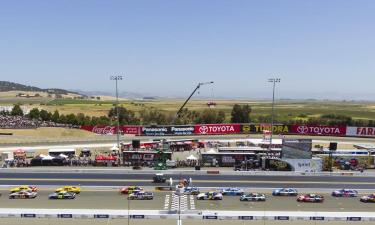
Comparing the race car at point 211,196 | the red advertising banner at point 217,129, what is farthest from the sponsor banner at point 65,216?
the red advertising banner at point 217,129

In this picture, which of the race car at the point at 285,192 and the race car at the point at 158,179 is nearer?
the race car at the point at 285,192

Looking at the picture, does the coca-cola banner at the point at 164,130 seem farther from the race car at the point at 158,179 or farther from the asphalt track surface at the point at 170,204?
the asphalt track surface at the point at 170,204

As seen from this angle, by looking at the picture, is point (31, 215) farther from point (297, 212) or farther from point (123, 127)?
point (123, 127)

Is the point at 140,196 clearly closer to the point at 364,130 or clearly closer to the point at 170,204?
the point at 170,204

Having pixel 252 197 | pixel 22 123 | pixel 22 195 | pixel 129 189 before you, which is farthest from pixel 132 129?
pixel 252 197

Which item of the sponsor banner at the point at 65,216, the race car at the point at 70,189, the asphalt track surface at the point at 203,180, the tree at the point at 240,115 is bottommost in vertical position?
the sponsor banner at the point at 65,216

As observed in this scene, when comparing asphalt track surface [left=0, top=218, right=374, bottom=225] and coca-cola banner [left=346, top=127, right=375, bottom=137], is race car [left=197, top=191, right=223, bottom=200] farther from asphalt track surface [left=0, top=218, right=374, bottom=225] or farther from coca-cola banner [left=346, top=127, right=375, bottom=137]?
coca-cola banner [left=346, top=127, right=375, bottom=137]

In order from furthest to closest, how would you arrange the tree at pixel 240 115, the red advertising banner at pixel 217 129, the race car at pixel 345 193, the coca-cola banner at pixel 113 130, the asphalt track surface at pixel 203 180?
the tree at pixel 240 115, the red advertising banner at pixel 217 129, the coca-cola banner at pixel 113 130, the asphalt track surface at pixel 203 180, the race car at pixel 345 193
